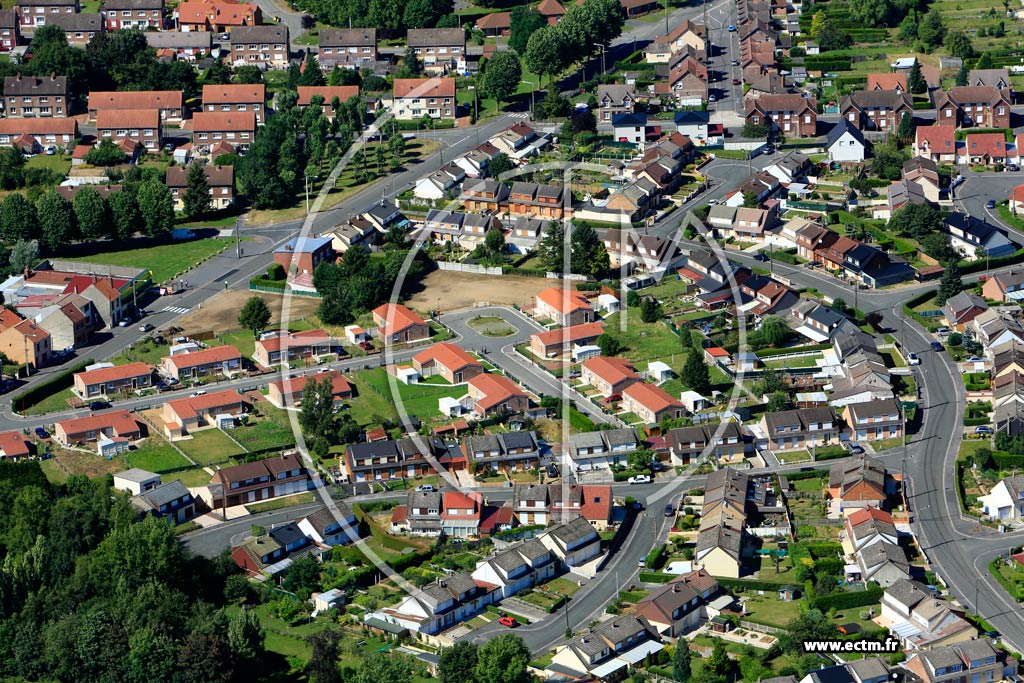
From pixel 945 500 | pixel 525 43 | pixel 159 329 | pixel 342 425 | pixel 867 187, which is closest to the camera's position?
pixel 945 500

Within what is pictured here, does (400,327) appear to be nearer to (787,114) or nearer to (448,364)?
(448,364)

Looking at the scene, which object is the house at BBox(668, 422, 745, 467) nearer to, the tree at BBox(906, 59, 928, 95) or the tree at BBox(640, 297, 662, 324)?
the tree at BBox(640, 297, 662, 324)

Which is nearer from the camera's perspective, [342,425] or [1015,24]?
[342,425]

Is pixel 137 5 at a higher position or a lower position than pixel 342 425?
higher

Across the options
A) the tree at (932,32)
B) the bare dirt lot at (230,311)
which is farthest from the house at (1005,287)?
the tree at (932,32)

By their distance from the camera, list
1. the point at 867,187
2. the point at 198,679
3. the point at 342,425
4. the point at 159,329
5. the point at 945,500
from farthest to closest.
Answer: the point at 867,187, the point at 159,329, the point at 342,425, the point at 945,500, the point at 198,679

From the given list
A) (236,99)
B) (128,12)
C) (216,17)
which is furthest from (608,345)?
(128,12)

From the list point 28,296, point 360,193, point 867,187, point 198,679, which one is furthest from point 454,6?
point 198,679

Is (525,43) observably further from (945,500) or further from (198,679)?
(198,679)
